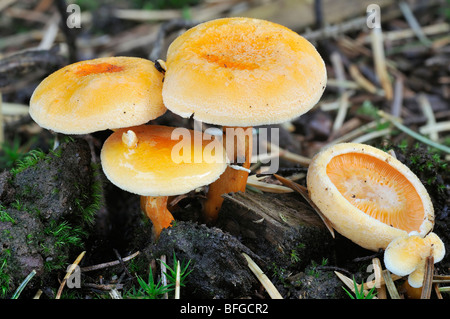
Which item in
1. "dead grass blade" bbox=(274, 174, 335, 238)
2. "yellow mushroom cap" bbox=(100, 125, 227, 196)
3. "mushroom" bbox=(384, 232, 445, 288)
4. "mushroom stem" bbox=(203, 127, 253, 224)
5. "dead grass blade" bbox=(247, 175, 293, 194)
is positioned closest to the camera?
"mushroom" bbox=(384, 232, 445, 288)

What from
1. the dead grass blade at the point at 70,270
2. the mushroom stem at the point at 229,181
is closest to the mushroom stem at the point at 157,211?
the mushroom stem at the point at 229,181

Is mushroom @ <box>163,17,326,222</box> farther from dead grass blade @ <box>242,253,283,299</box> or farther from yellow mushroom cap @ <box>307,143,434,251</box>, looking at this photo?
dead grass blade @ <box>242,253,283,299</box>

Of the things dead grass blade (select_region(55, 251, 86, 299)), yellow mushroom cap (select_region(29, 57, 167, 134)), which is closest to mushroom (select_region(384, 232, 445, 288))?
yellow mushroom cap (select_region(29, 57, 167, 134))

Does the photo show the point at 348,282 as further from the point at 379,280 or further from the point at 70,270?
the point at 70,270

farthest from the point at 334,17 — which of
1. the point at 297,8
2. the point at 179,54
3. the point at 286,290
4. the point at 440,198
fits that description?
the point at 286,290

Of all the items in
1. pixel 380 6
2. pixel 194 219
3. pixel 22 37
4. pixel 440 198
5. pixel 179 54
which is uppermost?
pixel 179 54

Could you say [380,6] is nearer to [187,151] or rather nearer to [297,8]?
[297,8]

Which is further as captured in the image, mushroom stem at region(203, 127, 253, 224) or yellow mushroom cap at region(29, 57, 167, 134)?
mushroom stem at region(203, 127, 253, 224)

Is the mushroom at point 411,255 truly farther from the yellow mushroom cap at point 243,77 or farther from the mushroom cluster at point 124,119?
the mushroom cluster at point 124,119
